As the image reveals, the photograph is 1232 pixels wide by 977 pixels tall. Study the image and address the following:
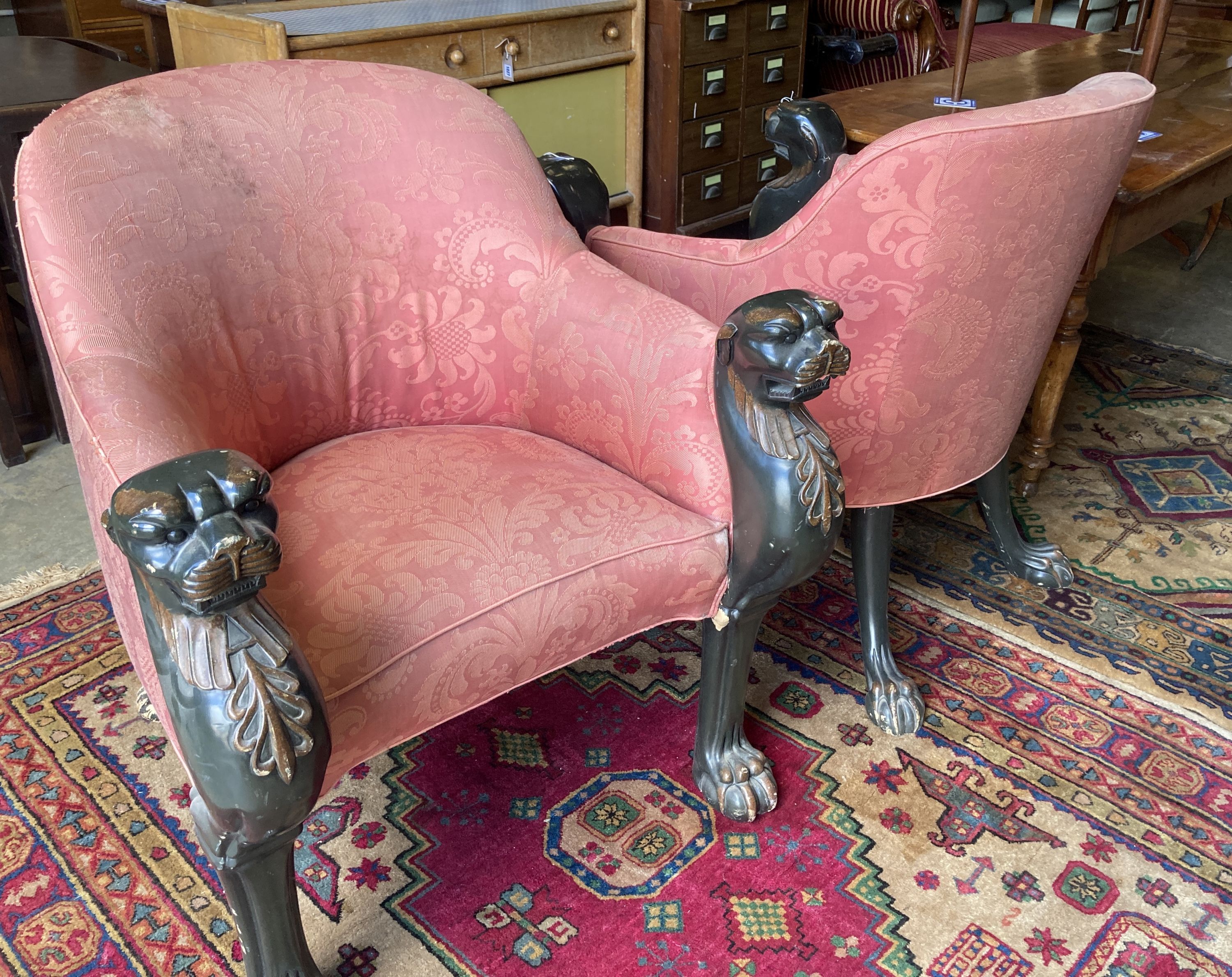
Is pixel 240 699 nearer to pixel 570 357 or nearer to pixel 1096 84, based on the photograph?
pixel 570 357

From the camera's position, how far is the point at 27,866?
1327mm

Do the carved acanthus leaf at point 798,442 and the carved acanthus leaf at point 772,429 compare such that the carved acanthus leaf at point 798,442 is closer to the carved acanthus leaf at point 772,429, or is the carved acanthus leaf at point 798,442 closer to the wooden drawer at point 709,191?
the carved acanthus leaf at point 772,429

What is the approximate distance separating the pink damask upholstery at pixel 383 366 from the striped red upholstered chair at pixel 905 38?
7.76ft

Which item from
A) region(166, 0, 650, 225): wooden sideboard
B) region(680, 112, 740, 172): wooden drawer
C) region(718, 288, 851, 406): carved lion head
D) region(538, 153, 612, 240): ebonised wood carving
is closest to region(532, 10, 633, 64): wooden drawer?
region(166, 0, 650, 225): wooden sideboard

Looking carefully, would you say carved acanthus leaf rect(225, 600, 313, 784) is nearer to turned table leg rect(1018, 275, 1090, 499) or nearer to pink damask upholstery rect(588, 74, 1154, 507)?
pink damask upholstery rect(588, 74, 1154, 507)

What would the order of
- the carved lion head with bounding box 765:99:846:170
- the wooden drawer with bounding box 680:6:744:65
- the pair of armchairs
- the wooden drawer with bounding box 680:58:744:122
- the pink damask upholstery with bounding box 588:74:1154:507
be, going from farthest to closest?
the wooden drawer with bounding box 680:58:744:122
the wooden drawer with bounding box 680:6:744:65
the carved lion head with bounding box 765:99:846:170
the pink damask upholstery with bounding box 588:74:1154:507
the pair of armchairs

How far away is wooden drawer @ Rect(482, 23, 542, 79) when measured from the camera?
103 inches

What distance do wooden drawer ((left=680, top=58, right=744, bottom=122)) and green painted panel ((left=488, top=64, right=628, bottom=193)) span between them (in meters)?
0.19

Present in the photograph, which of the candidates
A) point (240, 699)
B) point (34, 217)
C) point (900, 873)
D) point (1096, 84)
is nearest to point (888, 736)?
point (900, 873)

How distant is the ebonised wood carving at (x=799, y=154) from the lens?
1500mm

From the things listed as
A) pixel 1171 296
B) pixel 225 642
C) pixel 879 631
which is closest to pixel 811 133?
pixel 879 631

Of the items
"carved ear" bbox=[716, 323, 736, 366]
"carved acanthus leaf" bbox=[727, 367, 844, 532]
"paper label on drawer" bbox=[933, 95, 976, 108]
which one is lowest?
"carved acanthus leaf" bbox=[727, 367, 844, 532]

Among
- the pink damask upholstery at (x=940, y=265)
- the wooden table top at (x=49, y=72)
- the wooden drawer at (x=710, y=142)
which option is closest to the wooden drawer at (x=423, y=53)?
the wooden table top at (x=49, y=72)

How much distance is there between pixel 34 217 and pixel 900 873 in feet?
4.23
